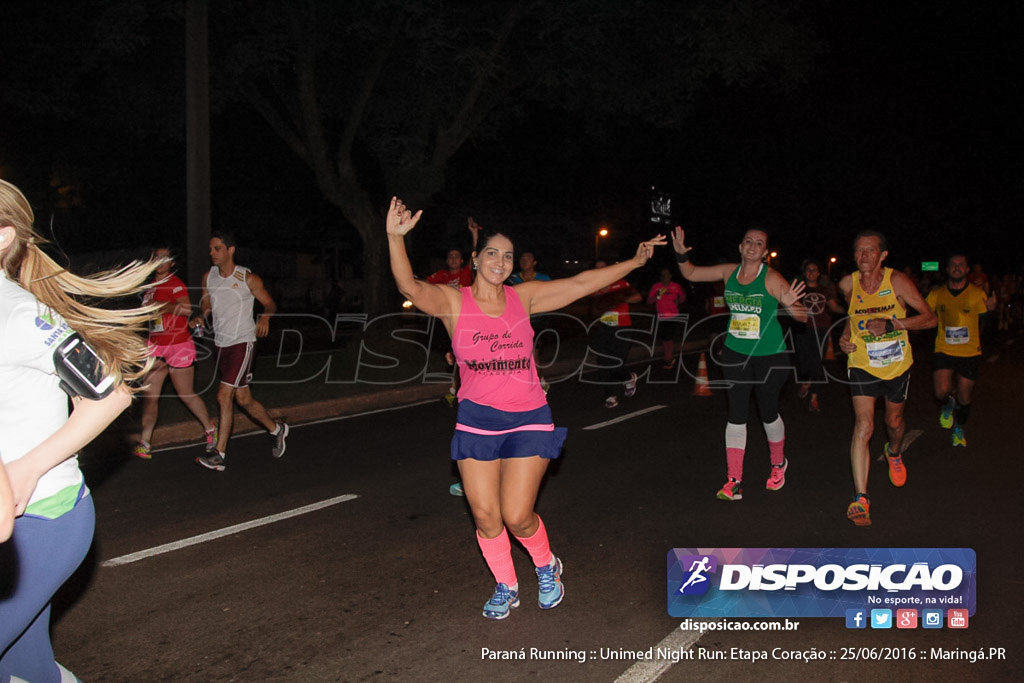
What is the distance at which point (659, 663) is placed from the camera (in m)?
3.86

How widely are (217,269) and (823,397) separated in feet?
29.5

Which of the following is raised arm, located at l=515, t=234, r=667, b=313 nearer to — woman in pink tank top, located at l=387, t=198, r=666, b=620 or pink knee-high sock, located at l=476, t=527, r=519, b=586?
woman in pink tank top, located at l=387, t=198, r=666, b=620

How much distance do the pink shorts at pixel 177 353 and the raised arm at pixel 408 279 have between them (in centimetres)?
459

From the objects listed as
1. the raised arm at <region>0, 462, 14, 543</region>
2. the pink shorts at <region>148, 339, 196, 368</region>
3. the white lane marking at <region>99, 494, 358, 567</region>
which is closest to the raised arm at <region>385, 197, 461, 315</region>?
the raised arm at <region>0, 462, 14, 543</region>

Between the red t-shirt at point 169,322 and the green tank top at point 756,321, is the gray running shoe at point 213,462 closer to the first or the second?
Answer: the red t-shirt at point 169,322

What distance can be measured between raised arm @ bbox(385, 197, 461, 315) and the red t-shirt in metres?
4.53

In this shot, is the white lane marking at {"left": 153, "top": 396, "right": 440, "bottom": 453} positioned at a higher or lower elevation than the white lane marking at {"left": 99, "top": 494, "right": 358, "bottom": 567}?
lower

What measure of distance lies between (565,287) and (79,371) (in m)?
2.82

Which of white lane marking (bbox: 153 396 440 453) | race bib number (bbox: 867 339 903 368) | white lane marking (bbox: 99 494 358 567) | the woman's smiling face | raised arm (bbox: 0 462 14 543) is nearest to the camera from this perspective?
raised arm (bbox: 0 462 14 543)

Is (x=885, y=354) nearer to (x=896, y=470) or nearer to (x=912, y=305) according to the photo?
(x=912, y=305)

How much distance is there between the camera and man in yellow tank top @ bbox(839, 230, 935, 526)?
6.10m

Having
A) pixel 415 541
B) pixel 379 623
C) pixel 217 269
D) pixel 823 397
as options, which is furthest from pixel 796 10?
pixel 379 623

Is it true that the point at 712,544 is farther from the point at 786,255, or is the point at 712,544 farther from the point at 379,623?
the point at 786,255

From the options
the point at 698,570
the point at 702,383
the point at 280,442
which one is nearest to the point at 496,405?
the point at 698,570
